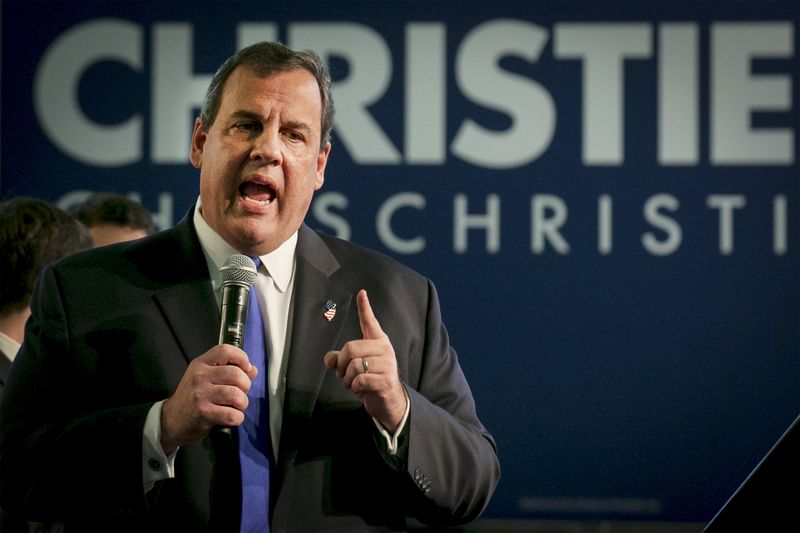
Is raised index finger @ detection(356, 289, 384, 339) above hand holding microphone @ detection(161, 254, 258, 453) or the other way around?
above

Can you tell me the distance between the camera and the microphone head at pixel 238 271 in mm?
1890

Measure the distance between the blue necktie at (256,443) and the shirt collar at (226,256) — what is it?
0.10 meters

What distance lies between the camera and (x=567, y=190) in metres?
5.13

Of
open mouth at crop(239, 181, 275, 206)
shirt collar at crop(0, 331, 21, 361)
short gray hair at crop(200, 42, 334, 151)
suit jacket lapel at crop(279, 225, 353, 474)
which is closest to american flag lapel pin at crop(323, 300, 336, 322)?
suit jacket lapel at crop(279, 225, 353, 474)

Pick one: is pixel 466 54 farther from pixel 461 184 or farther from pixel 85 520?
pixel 85 520

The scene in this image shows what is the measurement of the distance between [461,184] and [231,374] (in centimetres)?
353

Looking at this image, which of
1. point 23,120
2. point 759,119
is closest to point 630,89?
point 759,119

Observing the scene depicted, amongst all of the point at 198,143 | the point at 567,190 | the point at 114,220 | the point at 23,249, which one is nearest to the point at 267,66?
the point at 198,143

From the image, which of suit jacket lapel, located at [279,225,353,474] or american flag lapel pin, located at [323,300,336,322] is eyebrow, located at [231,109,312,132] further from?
american flag lapel pin, located at [323,300,336,322]

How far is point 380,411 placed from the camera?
6.25 ft

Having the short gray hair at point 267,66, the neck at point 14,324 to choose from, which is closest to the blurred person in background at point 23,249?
the neck at point 14,324

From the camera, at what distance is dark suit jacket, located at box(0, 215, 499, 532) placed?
1909 millimetres

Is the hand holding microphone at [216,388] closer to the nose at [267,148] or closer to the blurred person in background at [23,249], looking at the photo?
the nose at [267,148]

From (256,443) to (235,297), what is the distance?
286mm
